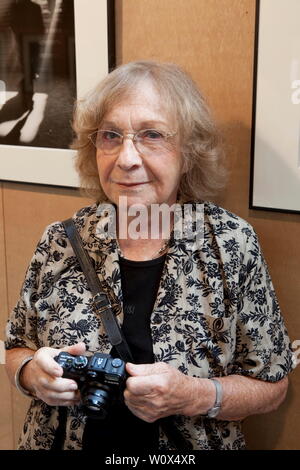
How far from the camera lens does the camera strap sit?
0.46 feet

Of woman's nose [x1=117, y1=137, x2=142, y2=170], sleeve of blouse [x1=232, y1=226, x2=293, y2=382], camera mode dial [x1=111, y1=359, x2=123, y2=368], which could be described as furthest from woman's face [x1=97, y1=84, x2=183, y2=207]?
camera mode dial [x1=111, y1=359, x2=123, y2=368]

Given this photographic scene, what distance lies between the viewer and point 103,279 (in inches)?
52.7

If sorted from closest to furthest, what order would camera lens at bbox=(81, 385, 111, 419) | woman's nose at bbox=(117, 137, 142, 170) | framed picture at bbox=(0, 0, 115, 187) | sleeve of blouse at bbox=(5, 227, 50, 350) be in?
camera lens at bbox=(81, 385, 111, 419), woman's nose at bbox=(117, 137, 142, 170), sleeve of blouse at bbox=(5, 227, 50, 350), framed picture at bbox=(0, 0, 115, 187)

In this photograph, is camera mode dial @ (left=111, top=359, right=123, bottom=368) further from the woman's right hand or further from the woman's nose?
the woman's nose

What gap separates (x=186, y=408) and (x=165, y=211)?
444 millimetres

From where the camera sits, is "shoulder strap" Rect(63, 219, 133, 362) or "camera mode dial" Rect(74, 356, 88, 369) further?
"shoulder strap" Rect(63, 219, 133, 362)

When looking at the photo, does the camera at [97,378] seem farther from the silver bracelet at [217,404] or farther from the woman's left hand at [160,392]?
the silver bracelet at [217,404]

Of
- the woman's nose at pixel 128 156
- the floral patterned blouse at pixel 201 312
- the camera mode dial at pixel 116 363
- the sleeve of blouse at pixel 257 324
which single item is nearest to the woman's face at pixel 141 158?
the woman's nose at pixel 128 156

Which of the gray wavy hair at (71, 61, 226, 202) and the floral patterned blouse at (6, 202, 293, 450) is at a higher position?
the gray wavy hair at (71, 61, 226, 202)

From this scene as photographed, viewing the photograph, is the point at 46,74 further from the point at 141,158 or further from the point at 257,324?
the point at 257,324

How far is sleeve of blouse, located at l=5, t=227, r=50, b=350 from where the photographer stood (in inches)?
55.2

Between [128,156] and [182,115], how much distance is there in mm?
153
